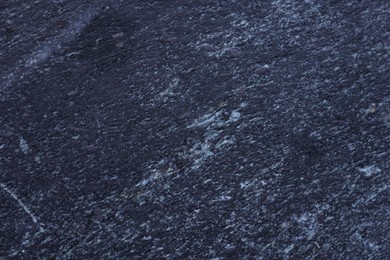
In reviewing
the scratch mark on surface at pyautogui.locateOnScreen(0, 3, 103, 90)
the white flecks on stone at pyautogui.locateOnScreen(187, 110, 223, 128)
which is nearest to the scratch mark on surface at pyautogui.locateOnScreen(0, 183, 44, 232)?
the scratch mark on surface at pyautogui.locateOnScreen(0, 3, 103, 90)

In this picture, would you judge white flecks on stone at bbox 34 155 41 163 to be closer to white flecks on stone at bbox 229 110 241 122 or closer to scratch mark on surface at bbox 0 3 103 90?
scratch mark on surface at bbox 0 3 103 90

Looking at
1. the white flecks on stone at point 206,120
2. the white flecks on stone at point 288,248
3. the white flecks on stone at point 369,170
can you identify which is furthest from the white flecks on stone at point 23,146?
the white flecks on stone at point 369,170

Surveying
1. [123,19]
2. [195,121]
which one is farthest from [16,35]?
[195,121]

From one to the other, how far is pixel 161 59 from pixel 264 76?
0.50 m

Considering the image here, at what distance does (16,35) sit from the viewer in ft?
8.41

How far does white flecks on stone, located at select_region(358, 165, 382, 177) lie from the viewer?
1.99 metres

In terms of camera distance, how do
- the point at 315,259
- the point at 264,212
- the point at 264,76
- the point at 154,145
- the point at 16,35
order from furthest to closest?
1. the point at 16,35
2. the point at 264,76
3. the point at 154,145
4. the point at 264,212
5. the point at 315,259

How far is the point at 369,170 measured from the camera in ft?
6.55

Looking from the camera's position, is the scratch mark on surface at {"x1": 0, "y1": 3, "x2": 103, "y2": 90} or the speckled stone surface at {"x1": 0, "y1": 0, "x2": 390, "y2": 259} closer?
the speckled stone surface at {"x1": 0, "y1": 0, "x2": 390, "y2": 259}

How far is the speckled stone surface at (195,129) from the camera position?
1872mm

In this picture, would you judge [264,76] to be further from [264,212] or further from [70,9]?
[70,9]

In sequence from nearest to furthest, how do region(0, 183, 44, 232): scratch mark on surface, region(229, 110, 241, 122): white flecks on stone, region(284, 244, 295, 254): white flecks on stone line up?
region(284, 244, 295, 254): white flecks on stone
region(0, 183, 44, 232): scratch mark on surface
region(229, 110, 241, 122): white flecks on stone

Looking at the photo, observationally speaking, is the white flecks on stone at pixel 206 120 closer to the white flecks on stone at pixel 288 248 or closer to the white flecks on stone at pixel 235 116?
the white flecks on stone at pixel 235 116

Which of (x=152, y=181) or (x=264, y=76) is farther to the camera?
(x=264, y=76)
